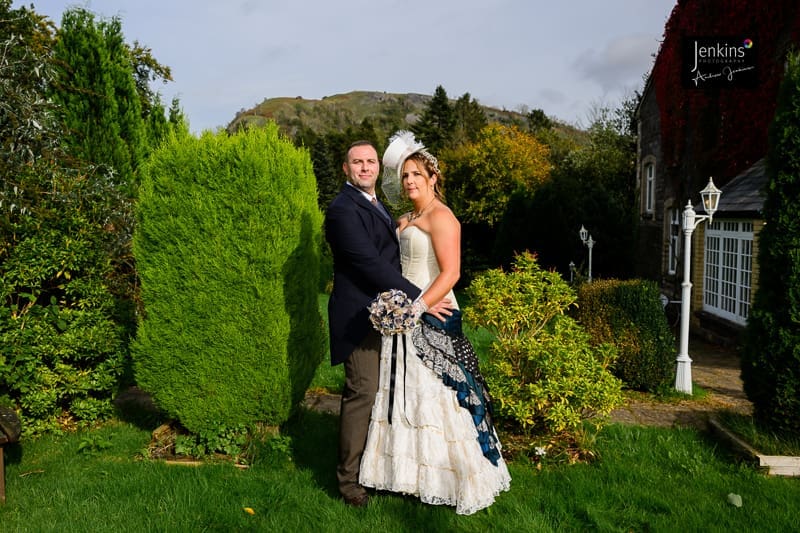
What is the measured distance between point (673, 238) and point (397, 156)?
1434 cm

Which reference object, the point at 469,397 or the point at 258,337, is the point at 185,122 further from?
the point at 469,397

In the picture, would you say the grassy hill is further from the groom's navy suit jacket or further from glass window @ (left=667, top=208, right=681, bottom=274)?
the groom's navy suit jacket

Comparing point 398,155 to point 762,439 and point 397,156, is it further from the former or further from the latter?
point 762,439

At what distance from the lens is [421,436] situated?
333cm

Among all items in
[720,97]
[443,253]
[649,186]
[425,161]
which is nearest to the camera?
[443,253]

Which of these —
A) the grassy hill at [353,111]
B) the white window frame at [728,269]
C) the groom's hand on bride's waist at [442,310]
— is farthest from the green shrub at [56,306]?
the grassy hill at [353,111]

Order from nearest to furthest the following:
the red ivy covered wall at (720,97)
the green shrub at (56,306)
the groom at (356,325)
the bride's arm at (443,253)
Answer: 1. the bride's arm at (443,253)
2. the groom at (356,325)
3. the green shrub at (56,306)
4. the red ivy covered wall at (720,97)

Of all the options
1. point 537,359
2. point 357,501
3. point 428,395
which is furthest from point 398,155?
point 357,501

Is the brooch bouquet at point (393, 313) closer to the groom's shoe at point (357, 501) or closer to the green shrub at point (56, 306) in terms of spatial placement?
the groom's shoe at point (357, 501)

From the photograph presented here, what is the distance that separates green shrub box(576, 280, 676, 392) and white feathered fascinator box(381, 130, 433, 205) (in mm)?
4645

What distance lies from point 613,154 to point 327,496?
28770 millimetres

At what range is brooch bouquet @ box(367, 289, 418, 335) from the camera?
3154mm

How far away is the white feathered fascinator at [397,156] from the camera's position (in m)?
3.36

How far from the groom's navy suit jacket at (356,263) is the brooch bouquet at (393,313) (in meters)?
0.09
